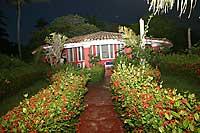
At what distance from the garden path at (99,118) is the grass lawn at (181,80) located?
3.65 m

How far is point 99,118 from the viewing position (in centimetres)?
1195

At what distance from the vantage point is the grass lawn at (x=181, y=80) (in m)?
16.5

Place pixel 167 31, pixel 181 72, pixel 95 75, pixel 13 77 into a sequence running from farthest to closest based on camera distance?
pixel 167 31 → pixel 95 75 → pixel 181 72 → pixel 13 77

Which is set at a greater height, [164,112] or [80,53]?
[80,53]

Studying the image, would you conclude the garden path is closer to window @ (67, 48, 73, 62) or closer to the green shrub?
the green shrub

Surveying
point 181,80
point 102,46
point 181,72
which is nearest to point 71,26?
point 102,46

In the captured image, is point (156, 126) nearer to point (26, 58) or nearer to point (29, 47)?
point (26, 58)

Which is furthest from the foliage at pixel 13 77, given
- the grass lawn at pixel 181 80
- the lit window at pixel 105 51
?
the lit window at pixel 105 51

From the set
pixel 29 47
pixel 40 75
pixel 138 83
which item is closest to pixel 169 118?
pixel 138 83

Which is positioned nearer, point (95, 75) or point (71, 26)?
point (95, 75)

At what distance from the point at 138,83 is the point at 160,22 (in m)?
44.5

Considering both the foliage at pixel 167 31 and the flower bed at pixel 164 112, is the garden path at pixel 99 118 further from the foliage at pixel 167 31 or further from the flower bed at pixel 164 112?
the foliage at pixel 167 31

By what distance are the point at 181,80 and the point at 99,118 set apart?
881 cm

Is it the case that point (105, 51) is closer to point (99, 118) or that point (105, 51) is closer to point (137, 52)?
point (137, 52)
